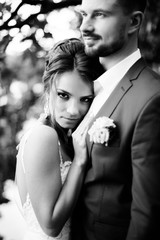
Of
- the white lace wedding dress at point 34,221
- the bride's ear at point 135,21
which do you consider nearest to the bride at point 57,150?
the white lace wedding dress at point 34,221

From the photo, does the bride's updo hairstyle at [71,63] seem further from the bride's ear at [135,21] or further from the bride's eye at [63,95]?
the bride's ear at [135,21]

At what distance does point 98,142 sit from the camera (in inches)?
109

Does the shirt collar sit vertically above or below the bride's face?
above

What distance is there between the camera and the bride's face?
122 inches

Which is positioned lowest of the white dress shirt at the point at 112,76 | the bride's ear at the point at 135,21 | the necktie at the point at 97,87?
the necktie at the point at 97,87

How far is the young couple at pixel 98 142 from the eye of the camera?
2.65 meters

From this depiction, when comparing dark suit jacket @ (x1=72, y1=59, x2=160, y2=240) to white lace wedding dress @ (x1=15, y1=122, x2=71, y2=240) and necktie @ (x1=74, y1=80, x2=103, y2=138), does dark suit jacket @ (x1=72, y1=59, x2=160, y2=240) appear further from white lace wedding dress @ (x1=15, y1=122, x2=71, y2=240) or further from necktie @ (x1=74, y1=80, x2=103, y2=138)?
white lace wedding dress @ (x1=15, y1=122, x2=71, y2=240)

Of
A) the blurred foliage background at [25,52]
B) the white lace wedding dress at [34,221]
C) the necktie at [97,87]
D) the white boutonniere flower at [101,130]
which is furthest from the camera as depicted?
the blurred foliage background at [25,52]

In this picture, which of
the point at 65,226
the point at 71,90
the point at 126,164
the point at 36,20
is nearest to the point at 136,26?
the point at 71,90

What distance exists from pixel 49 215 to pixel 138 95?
3.28 ft

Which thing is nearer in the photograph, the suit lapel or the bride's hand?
the suit lapel

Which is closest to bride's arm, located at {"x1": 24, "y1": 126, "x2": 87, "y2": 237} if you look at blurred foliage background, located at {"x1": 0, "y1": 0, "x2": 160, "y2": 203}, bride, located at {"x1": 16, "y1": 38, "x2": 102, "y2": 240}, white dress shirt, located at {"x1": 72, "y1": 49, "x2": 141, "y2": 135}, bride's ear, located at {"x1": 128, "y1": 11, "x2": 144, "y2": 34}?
bride, located at {"x1": 16, "y1": 38, "x2": 102, "y2": 240}

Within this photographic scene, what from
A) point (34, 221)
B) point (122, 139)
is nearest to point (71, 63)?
point (122, 139)

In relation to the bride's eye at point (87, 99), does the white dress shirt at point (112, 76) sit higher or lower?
higher
